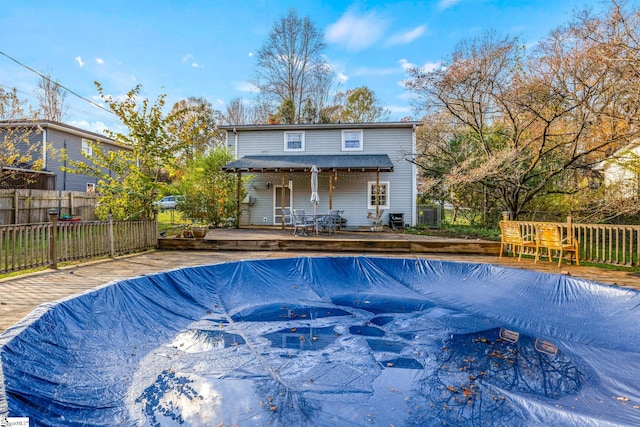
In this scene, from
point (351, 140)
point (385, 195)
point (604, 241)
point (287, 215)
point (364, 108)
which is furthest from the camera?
point (364, 108)

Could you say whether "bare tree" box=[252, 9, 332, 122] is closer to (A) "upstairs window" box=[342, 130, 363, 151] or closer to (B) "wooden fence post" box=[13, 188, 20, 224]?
(A) "upstairs window" box=[342, 130, 363, 151]

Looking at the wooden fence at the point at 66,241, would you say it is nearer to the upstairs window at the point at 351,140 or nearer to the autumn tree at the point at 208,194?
the autumn tree at the point at 208,194

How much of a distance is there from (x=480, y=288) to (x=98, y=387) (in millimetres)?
5853

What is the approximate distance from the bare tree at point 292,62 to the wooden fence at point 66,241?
17.2 metres

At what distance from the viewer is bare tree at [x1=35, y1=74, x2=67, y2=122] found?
2128 centimetres

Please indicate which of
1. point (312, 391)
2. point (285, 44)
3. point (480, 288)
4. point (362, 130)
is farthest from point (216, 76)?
point (312, 391)

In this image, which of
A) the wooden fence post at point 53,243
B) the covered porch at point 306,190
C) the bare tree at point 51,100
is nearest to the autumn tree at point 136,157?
the wooden fence post at point 53,243

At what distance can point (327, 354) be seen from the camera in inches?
160

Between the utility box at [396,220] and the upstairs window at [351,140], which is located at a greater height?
the upstairs window at [351,140]

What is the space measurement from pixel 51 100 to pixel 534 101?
88.2 feet

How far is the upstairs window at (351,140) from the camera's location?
50.1ft

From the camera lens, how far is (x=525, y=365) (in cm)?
376

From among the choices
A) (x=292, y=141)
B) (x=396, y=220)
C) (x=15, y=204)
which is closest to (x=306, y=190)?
(x=292, y=141)

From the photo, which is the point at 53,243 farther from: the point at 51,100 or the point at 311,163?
the point at 51,100
